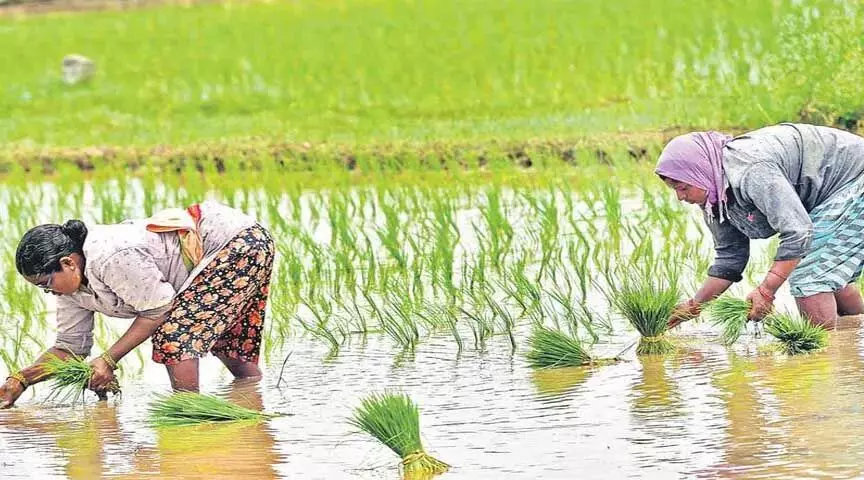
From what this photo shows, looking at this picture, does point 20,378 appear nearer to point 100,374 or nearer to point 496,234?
point 100,374

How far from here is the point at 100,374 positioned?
182 inches

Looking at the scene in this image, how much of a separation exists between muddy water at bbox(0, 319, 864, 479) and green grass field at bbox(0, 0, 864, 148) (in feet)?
17.0

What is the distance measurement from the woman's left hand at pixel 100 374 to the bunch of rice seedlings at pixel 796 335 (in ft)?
6.40

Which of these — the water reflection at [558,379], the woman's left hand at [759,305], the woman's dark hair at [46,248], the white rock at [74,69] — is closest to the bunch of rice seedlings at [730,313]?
the woman's left hand at [759,305]

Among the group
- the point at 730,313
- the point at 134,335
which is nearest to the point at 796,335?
the point at 730,313

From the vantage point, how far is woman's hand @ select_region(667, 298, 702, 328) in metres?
5.11

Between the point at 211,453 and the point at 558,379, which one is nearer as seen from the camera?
the point at 211,453

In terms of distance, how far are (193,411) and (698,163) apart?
5.30ft

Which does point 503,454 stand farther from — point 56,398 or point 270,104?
point 270,104

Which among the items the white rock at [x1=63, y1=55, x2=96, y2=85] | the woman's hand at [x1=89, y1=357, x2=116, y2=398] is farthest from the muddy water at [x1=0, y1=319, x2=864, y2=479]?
the white rock at [x1=63, y1=55, x2=96, y2=85]

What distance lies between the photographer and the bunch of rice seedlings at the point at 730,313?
4.97 m

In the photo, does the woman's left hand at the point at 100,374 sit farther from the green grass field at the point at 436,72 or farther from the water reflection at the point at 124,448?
the green grass field at the point at 436,72

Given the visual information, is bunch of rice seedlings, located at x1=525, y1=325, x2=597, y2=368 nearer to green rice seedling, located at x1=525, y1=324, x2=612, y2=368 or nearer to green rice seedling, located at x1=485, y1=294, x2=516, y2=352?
green rice seedling, located at x1=525, y1=324, x2=612, y2=368

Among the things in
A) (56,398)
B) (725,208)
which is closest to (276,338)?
(56,398)
